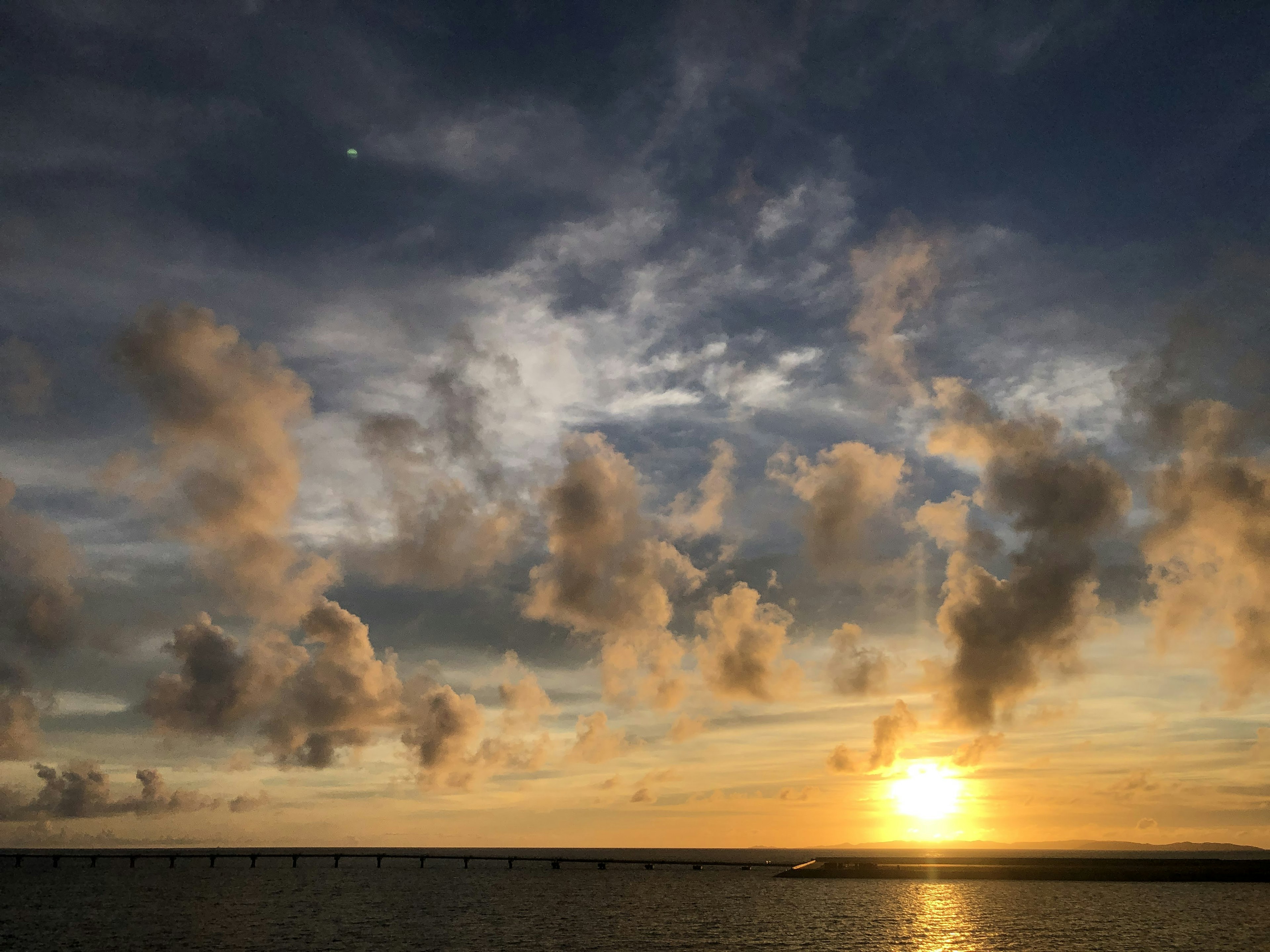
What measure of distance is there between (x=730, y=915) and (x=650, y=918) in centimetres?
1301

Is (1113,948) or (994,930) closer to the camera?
(1113,948)

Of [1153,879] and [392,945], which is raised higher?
[392,945]

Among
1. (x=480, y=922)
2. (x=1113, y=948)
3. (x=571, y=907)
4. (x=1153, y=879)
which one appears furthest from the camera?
(x=1153, y=879)

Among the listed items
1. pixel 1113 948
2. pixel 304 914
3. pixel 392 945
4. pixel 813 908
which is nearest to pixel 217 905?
pixel 304 914

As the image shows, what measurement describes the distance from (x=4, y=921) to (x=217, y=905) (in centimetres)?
3412

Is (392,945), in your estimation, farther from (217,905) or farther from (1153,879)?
(1153,879)

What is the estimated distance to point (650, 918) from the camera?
136500 millimetres

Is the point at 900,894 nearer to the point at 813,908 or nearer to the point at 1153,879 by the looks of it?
the point at 813,908

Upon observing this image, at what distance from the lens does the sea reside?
355 feet

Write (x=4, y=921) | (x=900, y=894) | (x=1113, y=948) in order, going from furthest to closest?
(x=900, y=894) < (x=4, y=921) < (x=1113, y=948)

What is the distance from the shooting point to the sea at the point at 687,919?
10806 centimetres

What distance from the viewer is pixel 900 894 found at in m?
171

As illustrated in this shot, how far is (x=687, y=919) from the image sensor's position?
441ft

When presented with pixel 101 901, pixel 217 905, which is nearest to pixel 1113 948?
pixel 217 905
